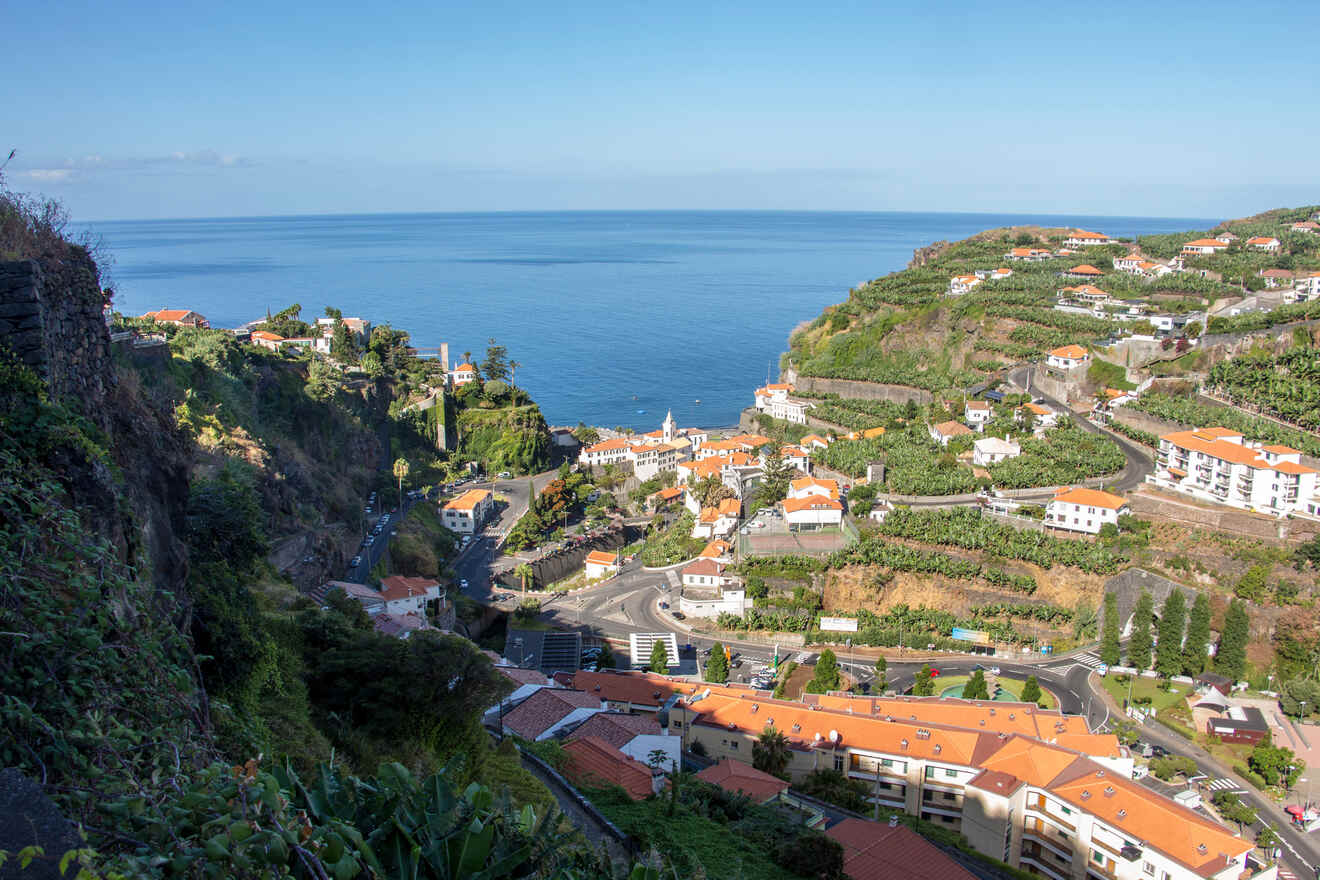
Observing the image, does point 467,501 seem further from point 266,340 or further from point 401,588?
point 401,588

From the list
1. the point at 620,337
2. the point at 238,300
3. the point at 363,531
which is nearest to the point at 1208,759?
the point at 363,531

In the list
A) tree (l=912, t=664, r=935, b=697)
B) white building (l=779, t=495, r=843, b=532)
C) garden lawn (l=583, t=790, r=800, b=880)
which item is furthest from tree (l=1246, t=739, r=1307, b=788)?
white building (l=779, t=495, r=843, b=532)

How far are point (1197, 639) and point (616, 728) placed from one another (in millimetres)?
16248

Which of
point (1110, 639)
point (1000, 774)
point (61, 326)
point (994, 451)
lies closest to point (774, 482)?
point (994, 451)

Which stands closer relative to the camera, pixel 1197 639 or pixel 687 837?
pixel 687 837

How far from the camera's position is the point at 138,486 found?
8.73 meters

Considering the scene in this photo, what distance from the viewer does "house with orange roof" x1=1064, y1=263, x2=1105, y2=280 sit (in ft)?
182

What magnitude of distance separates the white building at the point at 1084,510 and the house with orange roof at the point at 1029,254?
3791 centimetres

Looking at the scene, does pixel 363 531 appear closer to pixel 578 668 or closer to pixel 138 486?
pixel 578 668

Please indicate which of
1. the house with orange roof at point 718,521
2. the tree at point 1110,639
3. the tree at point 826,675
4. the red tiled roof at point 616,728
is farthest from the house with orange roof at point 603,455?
the red tiled roof at point 616,728

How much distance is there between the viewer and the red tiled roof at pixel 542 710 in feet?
52.2

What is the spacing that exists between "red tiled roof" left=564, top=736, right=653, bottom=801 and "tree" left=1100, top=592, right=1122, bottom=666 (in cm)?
1519

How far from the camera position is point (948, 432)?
38.2 m

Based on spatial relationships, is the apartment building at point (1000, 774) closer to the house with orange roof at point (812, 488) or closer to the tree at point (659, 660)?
the tree at point (659, 660)
